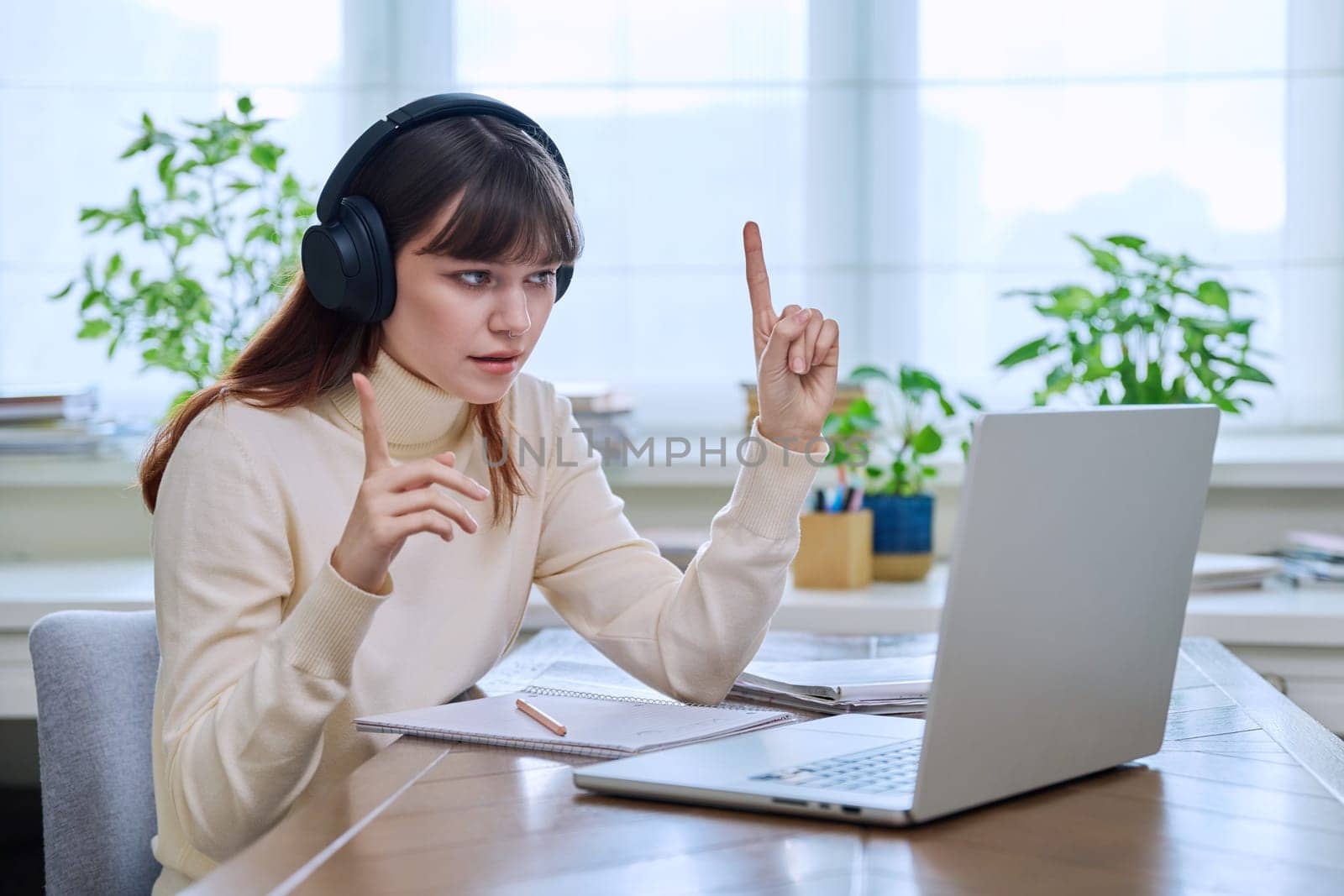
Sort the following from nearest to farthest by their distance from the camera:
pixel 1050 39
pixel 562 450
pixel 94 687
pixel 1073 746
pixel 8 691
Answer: pixel 1073 746 → pixel 94 687 → pixel 562 450 → pixel 8 691 → pixel 1050 39

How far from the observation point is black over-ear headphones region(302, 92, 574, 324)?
1104mm

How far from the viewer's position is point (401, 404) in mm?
1228

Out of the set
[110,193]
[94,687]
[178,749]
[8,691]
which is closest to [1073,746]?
[178,749]

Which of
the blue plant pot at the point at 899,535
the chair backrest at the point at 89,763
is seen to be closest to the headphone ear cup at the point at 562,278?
the chair backrest at the point at 89,763

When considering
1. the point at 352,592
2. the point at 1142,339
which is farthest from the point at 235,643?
the point at 1142,339

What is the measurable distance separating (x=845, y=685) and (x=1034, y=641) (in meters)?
0.36

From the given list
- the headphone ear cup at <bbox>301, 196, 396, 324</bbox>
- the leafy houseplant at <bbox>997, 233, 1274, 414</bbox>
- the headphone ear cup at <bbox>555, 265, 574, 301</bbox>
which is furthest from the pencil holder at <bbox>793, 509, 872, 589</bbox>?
the headphone ear cup at <bbox>301, 196, 396, 324</bbox>

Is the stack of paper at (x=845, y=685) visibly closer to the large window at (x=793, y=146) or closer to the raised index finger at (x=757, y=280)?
the raised index finger at (x=757, y=280)

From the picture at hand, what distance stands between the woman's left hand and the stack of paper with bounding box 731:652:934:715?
0.20 meters

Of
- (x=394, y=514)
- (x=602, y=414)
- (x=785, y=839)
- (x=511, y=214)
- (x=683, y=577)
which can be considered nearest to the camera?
(x=785, y=839)

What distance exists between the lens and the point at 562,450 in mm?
1389

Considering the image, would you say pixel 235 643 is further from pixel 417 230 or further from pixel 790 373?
pixel 790 373

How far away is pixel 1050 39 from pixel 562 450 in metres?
1.38

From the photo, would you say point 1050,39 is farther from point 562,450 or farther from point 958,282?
point 562,450
